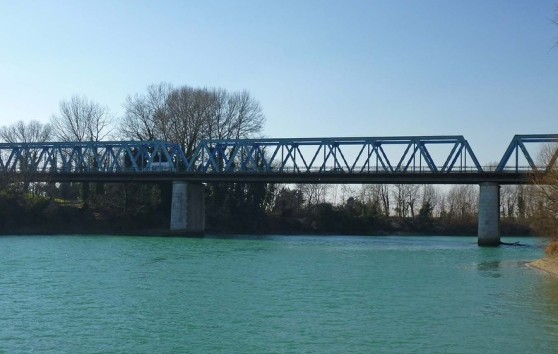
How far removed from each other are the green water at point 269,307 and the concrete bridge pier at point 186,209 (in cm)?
4214

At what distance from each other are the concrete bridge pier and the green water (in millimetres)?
42145

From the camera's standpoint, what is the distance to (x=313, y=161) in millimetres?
83250

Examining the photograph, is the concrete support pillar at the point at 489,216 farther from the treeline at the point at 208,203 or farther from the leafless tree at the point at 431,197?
the leafless tree at the point at 431,197

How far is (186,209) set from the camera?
8569 centimetres

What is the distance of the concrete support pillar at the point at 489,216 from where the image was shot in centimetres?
7275

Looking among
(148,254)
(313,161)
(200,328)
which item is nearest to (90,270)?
(148,254)

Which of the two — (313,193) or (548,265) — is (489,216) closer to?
(548,265)

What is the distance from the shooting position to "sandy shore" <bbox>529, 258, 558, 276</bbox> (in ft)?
126

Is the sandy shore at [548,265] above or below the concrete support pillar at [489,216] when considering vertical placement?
below

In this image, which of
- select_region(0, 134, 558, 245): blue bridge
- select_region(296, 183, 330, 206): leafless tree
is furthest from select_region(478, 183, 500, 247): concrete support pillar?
select_region(296, 183, 330, 206): leafless tree

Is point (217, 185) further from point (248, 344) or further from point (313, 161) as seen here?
point (248, 344)

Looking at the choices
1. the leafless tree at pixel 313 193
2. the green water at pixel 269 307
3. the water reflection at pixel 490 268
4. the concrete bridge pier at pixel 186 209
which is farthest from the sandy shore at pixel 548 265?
the leafless tree at pixel 313 193

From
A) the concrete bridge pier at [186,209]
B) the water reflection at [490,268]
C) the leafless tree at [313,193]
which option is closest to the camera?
the water reflection at [490,268]

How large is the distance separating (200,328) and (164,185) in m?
76.1
